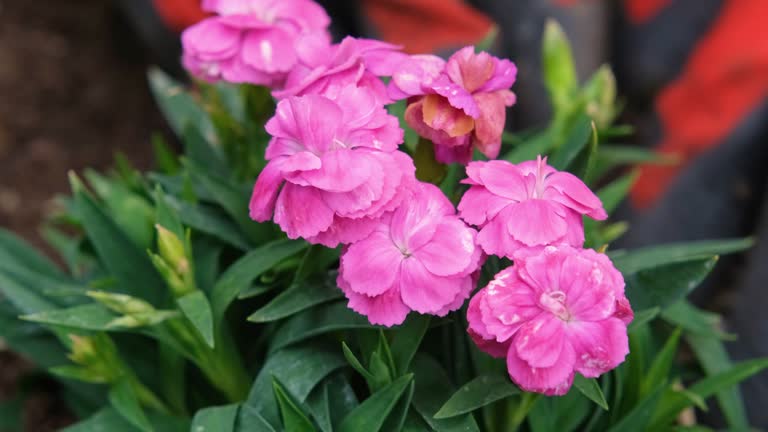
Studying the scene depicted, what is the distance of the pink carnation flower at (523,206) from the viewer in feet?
2.00

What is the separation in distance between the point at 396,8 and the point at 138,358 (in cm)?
105

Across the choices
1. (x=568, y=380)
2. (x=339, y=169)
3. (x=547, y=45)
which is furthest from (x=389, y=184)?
(x=547, y=45)

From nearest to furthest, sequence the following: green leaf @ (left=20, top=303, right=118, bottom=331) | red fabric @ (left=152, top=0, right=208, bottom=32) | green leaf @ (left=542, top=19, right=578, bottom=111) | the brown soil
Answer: green leaf @ (left=20, top=303, right=118, bottom=331), green leaf @ (left=542, top=19, right=578, bottom=111), red fabric @ (left=152, top=0, right=208, bottom=32), the brown soil

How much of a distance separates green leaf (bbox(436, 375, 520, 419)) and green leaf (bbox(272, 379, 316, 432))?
12 centimetres

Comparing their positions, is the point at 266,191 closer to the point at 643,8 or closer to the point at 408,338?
the point at 408,338

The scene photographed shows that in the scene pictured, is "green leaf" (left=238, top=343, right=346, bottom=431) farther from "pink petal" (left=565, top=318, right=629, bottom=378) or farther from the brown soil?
the brown soil

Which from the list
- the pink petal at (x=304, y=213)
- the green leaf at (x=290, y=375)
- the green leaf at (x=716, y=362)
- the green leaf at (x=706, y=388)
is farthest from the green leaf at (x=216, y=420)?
the green leaf at (x=716, y=362)

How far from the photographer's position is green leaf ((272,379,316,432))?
73 centimetres

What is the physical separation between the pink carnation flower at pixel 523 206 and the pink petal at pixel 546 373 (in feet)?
0.24

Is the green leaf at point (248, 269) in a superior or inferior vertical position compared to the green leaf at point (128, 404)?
superior

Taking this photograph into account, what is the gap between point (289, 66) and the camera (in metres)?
0.79

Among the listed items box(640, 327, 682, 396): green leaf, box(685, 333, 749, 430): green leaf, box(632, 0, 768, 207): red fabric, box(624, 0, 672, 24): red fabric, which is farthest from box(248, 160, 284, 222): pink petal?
box(624, 0, 672, 24): red fabric

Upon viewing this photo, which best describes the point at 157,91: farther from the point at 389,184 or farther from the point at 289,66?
the point at 389,184

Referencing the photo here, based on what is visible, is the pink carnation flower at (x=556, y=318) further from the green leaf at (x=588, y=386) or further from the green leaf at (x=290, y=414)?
the green leaf at (x=290, y=414)
